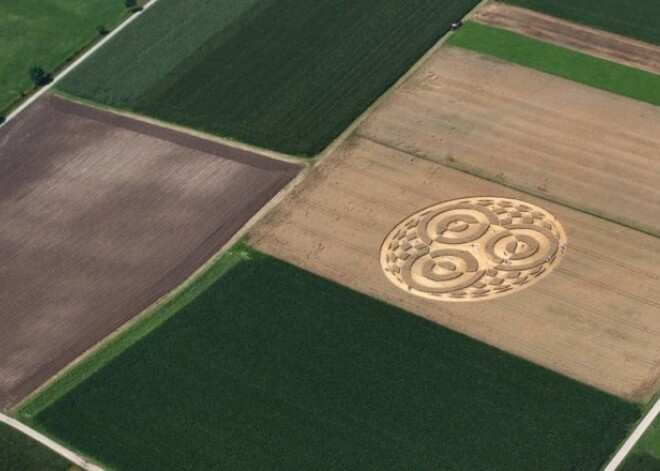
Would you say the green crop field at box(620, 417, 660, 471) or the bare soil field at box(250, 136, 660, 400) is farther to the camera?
the bare soil field at box(250, 136, 660, 400)

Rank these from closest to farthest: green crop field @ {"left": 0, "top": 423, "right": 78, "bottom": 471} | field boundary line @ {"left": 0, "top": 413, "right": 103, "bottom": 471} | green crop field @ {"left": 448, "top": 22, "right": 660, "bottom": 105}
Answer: field boundary line @ {"left": 0, "top": 413, "right": 103, "bottom": 471} → green crop field @ {"left": 0, "top": 423, "right": 78, "bottom": 471} → green crop field @ {"left": 448, "top": 22, "right": 660, "bottom": 105}

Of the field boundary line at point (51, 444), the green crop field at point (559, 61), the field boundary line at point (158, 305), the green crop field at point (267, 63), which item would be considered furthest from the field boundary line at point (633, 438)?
the green crop field at point (267, 63)

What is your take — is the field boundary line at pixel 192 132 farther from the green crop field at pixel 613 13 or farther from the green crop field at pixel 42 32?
the green crop field at pixel 613 13

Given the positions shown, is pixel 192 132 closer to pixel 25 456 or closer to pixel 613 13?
pixel 25 456

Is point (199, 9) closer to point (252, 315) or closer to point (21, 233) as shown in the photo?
point (21, 233)

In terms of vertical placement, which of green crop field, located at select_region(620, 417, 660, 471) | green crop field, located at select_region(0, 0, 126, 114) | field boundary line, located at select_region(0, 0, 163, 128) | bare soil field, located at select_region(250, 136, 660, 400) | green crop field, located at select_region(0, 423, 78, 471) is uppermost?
green crop field, located at select_region(0, 0, 126, 114)

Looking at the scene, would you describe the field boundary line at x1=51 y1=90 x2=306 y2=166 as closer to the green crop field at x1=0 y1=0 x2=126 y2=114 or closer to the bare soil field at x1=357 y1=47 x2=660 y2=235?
the green crop field at x1=0 y1=0 x2=126 y2=114

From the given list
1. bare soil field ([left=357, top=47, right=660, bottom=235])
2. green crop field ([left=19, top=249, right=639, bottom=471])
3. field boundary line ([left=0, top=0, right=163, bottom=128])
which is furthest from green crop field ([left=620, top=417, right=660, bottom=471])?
field boundary line ([left=0, top=0, right=163, bottom=128])

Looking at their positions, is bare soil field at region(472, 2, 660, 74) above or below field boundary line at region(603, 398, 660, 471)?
above

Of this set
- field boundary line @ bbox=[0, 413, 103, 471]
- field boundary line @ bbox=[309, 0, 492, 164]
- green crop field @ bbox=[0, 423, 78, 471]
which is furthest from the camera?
field boundary line @ bbox=[309, 0, 492, 164]
